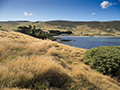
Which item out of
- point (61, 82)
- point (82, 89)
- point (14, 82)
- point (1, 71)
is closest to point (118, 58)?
point (82, 89)

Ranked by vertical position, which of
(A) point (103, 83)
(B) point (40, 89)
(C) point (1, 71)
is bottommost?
(A) point (103, 83)

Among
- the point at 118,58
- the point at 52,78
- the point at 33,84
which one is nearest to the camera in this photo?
the point at 33,84

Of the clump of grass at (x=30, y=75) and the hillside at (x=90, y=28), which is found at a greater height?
the hillside at (x=90, y=28)

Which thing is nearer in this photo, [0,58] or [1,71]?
[1,71]

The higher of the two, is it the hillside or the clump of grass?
the hillside

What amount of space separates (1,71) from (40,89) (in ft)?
5.29

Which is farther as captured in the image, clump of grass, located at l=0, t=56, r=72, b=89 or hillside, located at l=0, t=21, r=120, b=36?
hillside, located at l=0, t=21, r=120, b=36

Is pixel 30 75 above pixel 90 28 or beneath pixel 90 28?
beneath

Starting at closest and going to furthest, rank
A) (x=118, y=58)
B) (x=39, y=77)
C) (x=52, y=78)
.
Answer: (x=39, y=77) < (x=52, y=78) < (x=118, y=58)

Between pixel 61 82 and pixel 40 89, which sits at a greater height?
pixel 40 89

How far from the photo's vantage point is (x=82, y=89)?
13.2ft

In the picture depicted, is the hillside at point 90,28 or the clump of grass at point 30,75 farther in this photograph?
the hillside at point 90,28

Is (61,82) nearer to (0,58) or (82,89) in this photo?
(82,89)

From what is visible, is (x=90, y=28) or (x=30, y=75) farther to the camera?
(x=90, y=28)
